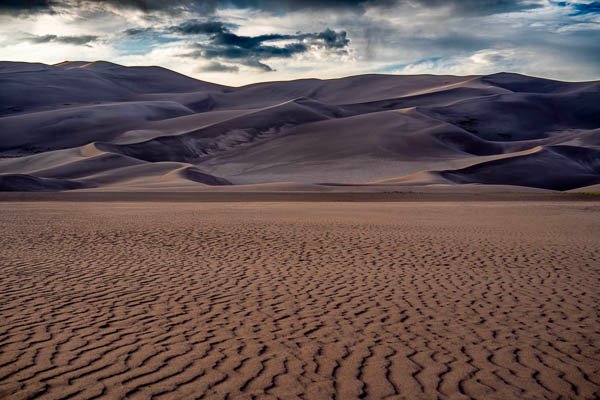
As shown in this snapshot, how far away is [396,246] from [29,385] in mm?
9797

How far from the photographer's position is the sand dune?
61000 mm

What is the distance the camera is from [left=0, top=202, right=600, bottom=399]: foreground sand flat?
15.9ft

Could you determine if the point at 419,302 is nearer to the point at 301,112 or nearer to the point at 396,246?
the point at 396,246

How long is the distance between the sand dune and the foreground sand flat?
32.3m

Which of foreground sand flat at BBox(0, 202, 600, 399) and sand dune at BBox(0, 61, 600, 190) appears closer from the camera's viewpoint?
foreground sand flat at BBox(0, 202, 600, 399)

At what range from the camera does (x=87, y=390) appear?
4602 mm

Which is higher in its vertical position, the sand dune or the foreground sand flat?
the sand dune

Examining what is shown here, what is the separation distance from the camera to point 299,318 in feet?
22.6

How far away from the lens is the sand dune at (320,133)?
200 ft

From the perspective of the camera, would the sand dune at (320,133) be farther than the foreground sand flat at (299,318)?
Yes

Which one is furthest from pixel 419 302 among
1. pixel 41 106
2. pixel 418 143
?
pixel 41 106

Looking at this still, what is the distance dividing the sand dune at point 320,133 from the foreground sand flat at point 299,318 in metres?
32.3

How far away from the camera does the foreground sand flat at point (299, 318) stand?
190 inches

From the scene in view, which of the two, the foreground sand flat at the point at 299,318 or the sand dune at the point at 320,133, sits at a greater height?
the sand dune at the point at 320,133
